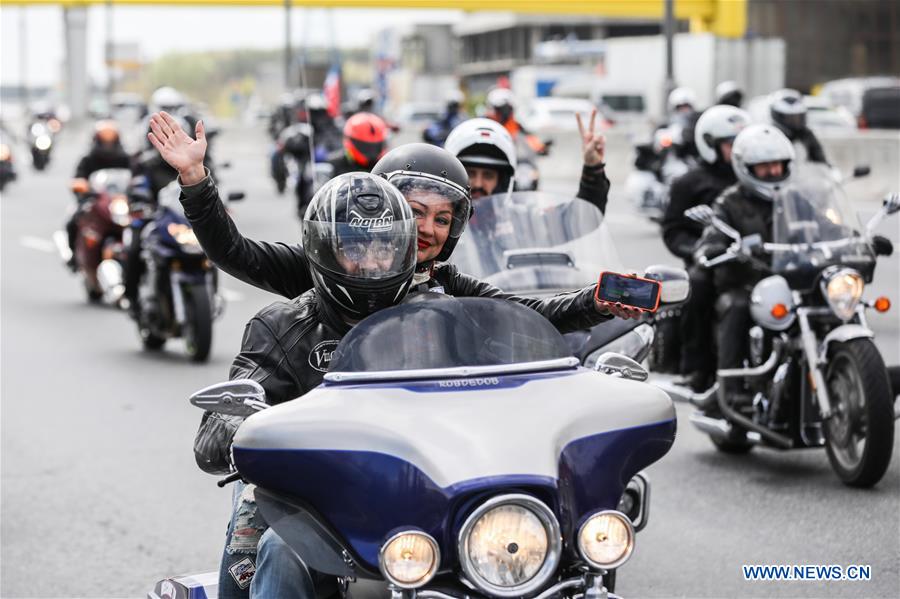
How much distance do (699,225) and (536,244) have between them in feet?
7.74

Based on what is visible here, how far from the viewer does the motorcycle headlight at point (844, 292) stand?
730 cm

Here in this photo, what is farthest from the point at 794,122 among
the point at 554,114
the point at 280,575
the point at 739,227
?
the point at 554,114

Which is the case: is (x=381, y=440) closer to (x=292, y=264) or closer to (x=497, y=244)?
(x=292, y=264)

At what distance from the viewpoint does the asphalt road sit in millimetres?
6164

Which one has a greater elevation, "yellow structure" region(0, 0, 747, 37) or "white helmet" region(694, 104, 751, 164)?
Result: "yellow structure" region(0, 0, 747, 37)

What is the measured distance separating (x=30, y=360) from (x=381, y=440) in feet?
30.7

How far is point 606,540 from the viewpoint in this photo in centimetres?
318

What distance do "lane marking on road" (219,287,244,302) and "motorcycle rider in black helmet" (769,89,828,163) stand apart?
5338mm

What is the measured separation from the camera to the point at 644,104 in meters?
49.7

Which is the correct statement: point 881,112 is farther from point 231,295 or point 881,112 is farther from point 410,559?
point 410,559

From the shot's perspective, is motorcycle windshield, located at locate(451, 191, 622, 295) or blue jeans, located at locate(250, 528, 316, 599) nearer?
blue jeans, located at locate(250, 528, 316, 599)

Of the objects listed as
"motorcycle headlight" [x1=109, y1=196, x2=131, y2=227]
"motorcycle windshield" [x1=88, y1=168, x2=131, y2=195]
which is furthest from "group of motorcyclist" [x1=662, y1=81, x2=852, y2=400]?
"motorcycle windshield" [x1=88, y1=168, x2=131, y2=195]

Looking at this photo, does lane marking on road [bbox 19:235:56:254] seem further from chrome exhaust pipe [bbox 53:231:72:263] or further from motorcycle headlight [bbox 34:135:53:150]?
chrome exhaust pipe [bbox 53:231:72:263]

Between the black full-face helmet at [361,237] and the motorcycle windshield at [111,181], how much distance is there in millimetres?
11254
